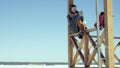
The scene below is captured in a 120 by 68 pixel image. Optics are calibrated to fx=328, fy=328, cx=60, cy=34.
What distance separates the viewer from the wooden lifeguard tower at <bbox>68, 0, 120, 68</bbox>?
10055 mm

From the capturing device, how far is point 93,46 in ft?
36.1

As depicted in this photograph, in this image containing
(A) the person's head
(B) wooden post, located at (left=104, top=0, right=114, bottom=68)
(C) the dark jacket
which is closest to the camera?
(B) wooden post, located at (left=104, top=0, right=114, bottom=68)

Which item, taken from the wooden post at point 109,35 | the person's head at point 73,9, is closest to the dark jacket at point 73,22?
the person's head at point 73,9

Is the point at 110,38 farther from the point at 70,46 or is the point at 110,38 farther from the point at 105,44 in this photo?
the point at 70,46

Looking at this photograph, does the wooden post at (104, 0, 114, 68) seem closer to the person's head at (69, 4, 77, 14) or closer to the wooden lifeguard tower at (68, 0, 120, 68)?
the wooden lifeguard tower at (68, 0, 120, 68)

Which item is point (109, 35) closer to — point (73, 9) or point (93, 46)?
point (93, 46)

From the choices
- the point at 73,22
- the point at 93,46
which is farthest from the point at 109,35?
the point at 73,22

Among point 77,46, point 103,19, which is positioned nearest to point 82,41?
point 77,46

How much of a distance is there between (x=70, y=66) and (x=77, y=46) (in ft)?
3.08

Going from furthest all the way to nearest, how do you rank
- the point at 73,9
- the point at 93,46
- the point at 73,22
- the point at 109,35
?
1. the point at 73,9
2. the point at 73,22
3. the point at 93,46
4. the point at 109,35

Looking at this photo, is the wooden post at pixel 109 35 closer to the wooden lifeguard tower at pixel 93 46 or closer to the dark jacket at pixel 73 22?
the wooden lifeguard tower at pixel 93 46

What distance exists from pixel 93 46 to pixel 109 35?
1.10 metres

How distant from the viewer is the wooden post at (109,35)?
10023mm

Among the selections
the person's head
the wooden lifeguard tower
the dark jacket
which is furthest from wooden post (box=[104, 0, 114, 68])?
the person's head
